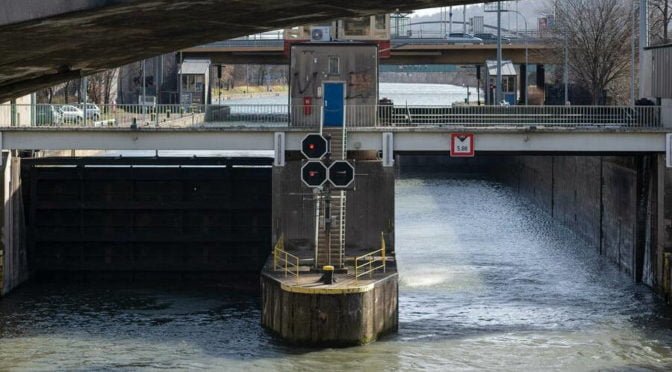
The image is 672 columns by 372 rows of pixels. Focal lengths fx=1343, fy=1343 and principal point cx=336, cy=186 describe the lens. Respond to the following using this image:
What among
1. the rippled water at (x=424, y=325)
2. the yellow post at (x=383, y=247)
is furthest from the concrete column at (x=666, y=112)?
the yellow post at (x=383, y=247)

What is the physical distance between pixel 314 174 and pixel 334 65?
7.76 m

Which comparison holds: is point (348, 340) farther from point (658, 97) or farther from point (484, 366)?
point (658, 97)

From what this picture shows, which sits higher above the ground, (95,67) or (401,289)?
(95,67)

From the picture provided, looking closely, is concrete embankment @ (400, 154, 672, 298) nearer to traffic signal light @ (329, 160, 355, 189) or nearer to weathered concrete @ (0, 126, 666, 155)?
weathered concrete @ (0, 126, 666, 155)

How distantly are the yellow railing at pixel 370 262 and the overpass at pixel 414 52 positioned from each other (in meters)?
31.9

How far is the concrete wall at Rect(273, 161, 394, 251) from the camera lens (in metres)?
30.9

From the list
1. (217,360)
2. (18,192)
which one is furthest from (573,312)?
(18,192)

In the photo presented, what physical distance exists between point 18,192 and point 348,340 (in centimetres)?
1254

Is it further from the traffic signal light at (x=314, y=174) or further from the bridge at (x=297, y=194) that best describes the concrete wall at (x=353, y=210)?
the traffic signal light at (x=314, y=174)

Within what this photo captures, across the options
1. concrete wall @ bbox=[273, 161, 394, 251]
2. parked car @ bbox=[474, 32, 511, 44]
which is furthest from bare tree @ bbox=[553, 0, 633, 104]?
concrete wall @ bbox=[273, 161, 394, 251]

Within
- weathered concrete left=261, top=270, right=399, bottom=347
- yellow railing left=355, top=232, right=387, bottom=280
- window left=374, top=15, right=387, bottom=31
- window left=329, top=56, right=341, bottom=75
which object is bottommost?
weathered concrete left=261, top=270, right=399, bottom=347

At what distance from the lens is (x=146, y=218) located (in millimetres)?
34750

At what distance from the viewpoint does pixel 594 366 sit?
24.1 m

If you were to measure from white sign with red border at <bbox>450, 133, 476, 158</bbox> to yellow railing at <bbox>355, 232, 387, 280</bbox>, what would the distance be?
2694 millimetres
